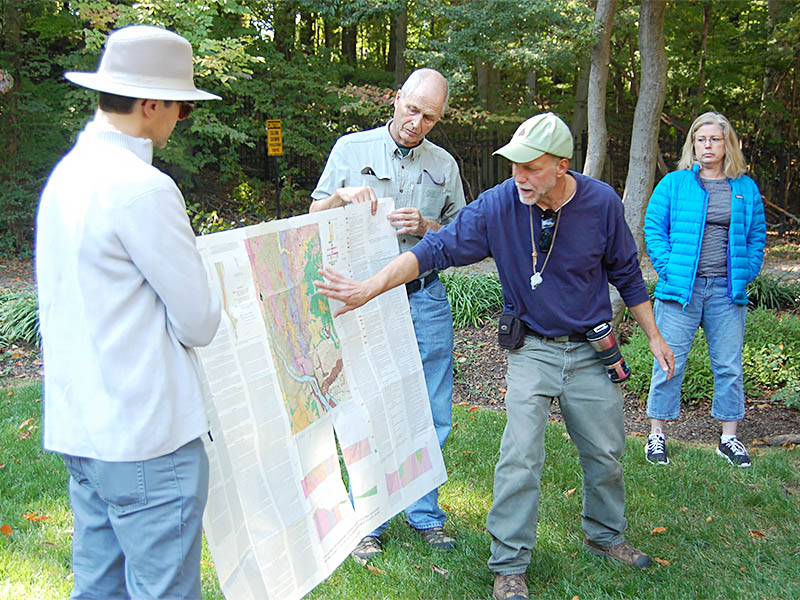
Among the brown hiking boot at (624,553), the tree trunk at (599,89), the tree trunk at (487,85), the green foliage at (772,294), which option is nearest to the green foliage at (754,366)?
the green foliage at (772,294)

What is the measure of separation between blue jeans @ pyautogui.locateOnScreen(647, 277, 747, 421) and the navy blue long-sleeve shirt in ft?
5.73

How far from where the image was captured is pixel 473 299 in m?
8.86

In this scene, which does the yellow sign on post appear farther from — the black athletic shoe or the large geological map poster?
the large geological map poster

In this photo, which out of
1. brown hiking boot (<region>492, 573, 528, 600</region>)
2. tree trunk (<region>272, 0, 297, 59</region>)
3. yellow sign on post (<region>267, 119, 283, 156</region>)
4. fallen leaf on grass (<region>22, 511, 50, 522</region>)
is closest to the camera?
brown hiking boot (<region>492, 573, 528, 600</region>)

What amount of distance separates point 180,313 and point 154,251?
193 mm

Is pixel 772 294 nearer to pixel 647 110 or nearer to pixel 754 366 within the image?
pixel 754 366

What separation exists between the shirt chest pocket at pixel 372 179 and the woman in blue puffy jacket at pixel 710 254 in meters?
2.20

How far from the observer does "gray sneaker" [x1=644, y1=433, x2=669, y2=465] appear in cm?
512

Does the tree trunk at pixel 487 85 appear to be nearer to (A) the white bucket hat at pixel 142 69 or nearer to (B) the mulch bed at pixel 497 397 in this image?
(B) the mulch bed at pixel 497 397

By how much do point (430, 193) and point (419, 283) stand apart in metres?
0.48

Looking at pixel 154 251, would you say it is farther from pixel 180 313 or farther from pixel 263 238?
pixel 263 238

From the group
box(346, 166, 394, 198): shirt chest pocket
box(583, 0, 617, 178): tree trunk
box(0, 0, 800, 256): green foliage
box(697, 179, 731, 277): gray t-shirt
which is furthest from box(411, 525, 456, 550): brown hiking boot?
box(0, 0, 800, 256): green foliage

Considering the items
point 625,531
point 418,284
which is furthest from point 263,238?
point 625,531

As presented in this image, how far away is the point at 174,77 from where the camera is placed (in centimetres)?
228
